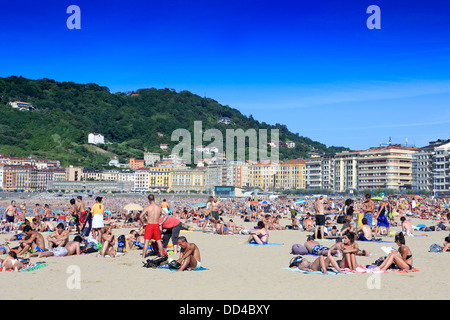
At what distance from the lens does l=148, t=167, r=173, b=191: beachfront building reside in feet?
421

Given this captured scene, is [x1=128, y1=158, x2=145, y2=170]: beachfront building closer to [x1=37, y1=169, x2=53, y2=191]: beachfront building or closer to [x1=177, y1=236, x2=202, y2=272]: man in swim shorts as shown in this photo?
[x1=37, y1=169, x2=53, y2=191]: beachfront building

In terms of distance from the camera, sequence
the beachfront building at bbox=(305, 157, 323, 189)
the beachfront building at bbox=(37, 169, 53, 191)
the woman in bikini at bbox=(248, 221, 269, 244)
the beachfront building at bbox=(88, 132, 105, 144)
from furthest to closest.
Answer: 1. the beachfront building at bbox=(88, 132, 105, 144)
2. the beachfront building at bbox=(37, 169, 53, 191)
3. the beachfront building at bbox=(305, 157, 323, 189)
4. the woman in bikini at bbox=(248, 221, 269, 244)

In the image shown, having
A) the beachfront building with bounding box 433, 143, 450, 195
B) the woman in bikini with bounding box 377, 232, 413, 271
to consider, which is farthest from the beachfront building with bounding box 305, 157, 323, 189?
the woman in bikini with bounding box 377, 232, 413, 271

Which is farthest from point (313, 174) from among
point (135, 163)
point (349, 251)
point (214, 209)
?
point (349, 251)

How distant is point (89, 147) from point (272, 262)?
152m

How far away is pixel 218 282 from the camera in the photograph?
24.6 ft

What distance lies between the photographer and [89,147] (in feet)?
510

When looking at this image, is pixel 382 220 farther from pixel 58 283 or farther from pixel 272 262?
pixel 58 283

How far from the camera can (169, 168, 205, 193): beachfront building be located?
406 feet

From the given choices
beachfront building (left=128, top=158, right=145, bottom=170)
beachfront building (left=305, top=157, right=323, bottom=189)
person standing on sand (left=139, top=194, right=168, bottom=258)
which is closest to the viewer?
person standing on sand (left=139, top=194, right=168, bottom=258)

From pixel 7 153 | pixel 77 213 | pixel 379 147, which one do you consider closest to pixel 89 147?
pixel 7 153

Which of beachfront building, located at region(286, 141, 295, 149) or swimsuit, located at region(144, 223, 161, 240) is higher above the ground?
beachfront building, located at region(286, 141, 295, 149)

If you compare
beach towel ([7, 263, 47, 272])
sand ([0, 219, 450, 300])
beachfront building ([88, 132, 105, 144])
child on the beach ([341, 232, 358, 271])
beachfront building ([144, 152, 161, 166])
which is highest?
beachfront building ([88, 132, 105, 144])

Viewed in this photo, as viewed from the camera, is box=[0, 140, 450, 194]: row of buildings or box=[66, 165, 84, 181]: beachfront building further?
box=[66, 165, 84, 181]: beachfront building
